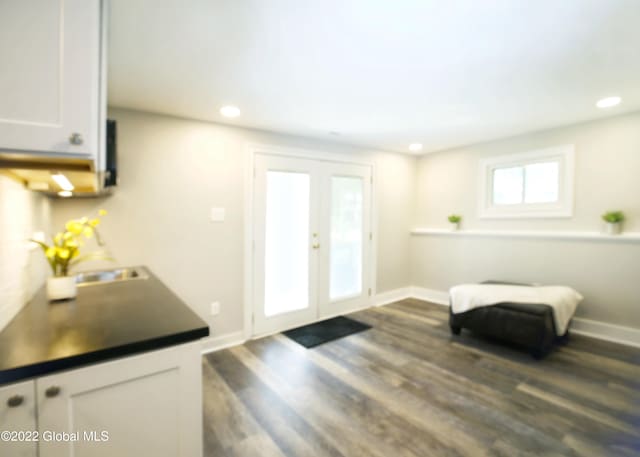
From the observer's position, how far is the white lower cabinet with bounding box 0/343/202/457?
0.85 metres

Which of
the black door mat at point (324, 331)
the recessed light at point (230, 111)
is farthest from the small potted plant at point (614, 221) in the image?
the recessed light at point (230, 111)

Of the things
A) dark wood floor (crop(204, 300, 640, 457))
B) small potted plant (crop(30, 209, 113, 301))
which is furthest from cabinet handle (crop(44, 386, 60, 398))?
dark wood floor (crop(204, 300, 640, 457))

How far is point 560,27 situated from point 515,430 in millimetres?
2249

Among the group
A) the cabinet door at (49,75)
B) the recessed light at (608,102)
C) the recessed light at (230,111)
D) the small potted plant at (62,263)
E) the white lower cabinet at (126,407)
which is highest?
the recessed light at (608,102)

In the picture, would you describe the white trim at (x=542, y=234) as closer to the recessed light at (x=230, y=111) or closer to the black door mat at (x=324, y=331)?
the black door mat at (x=324, y=331)

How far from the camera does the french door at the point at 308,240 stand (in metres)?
3.23

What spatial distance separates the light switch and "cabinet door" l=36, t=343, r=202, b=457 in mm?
2049

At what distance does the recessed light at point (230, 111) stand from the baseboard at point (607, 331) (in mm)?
4112

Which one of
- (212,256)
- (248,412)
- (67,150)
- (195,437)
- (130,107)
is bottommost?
(248,412)

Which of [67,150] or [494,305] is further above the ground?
[67,150]

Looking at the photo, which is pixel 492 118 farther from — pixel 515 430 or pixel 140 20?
pixel 140 20

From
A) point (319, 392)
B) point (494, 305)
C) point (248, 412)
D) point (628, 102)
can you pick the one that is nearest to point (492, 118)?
point (628, 102)

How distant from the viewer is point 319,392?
7.20 ft

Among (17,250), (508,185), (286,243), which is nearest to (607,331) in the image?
(508,185)
